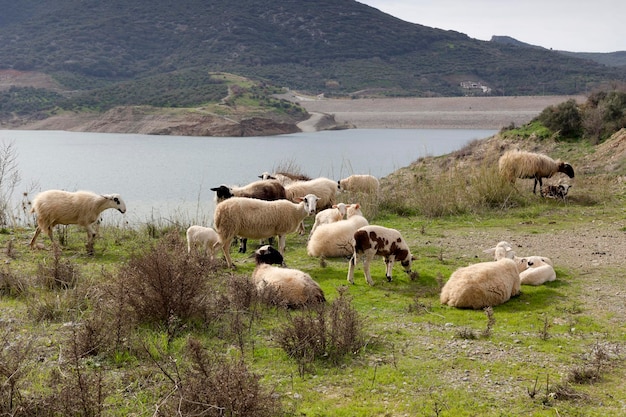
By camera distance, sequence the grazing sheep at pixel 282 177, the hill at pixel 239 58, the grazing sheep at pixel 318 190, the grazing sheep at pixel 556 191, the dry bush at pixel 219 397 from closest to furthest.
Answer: the dry bush at pixel 219 397
the grazing sheep at pixel 318 190
the grazing sheep at pixel 556 191
the grazing sheep at pixel 282 177
the hill at pixel 239 58

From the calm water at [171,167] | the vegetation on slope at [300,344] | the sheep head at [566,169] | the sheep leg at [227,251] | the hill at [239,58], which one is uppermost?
the hill at [239,58]

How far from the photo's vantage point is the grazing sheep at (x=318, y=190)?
15287 mm

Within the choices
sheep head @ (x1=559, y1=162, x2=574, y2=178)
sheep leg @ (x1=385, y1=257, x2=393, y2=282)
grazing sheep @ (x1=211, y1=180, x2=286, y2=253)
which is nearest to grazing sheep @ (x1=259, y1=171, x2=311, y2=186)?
grazing sheep @ (x1=211, y1=180, x2=286, y2=253)

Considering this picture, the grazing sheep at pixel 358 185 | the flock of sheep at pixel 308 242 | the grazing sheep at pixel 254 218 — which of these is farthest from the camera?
the grazing sheep at pixel 358 185

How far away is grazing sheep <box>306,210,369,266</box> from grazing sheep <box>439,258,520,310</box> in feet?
9.81

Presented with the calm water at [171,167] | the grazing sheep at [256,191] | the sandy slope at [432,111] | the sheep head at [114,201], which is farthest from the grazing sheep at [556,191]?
the sandy slope at [432,111]

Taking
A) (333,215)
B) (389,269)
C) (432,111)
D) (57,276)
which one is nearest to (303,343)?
(389,269)

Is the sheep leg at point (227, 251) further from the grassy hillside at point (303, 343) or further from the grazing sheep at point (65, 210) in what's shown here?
the grazing sheep at point (65, 210)

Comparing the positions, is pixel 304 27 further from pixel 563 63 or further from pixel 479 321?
pixel 479 321

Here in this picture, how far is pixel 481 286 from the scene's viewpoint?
770 cm

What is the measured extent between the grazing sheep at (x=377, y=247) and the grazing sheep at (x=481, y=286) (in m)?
1.32

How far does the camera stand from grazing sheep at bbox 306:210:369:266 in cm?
1072

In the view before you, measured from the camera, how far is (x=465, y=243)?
11.9m

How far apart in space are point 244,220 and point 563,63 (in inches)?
5292
